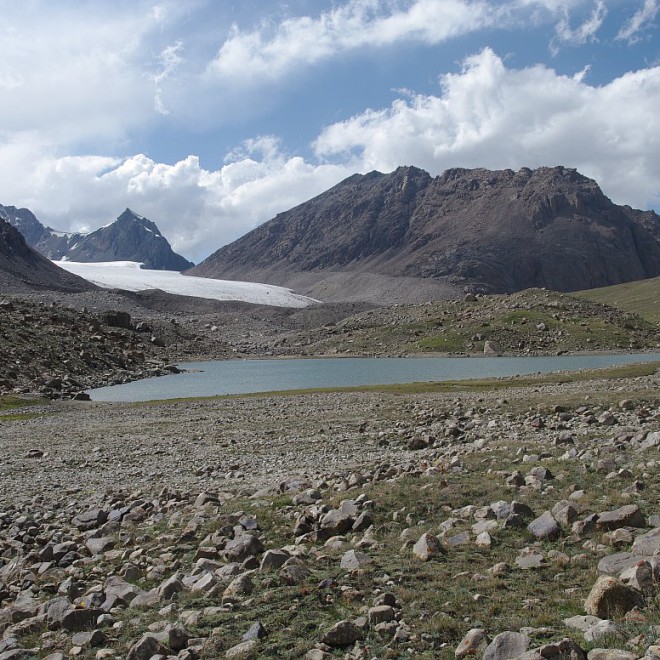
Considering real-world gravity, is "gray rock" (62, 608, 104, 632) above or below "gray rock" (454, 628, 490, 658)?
below

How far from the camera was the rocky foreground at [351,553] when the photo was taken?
8.45 metres

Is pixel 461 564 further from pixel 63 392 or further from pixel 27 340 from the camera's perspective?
pixel 27 340

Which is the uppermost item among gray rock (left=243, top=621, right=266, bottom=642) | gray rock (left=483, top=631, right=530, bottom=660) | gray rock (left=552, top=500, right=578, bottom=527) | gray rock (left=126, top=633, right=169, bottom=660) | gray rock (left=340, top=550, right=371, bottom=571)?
gray rock (left=552, top=500, right=578, bottom=527)

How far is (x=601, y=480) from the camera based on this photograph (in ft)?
49.3

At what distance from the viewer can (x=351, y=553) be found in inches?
448

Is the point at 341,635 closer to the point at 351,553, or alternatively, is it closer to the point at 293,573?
the point at 293,573

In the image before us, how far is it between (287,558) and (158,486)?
11.5m

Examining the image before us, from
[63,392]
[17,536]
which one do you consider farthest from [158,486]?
[63,392]

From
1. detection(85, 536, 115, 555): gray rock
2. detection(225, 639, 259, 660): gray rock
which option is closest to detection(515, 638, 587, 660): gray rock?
detection(225, 639, 259, 660): gray rock

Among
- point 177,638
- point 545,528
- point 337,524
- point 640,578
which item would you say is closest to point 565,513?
point 545,528

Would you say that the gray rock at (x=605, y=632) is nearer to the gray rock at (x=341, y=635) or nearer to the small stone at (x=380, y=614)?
the small stone at (x=380, y=614)

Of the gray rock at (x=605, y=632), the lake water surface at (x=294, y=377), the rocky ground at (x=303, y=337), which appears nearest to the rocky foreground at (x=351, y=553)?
the gray rock at (x=605, y=632)

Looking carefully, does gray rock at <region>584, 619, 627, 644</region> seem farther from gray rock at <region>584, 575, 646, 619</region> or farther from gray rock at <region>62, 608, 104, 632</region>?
gray rock at <region>62, 608, 104, 632</region>

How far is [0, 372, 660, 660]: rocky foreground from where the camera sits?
27.7ft
